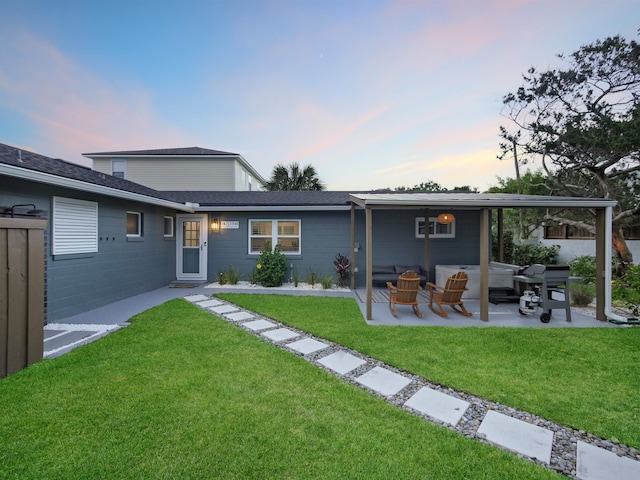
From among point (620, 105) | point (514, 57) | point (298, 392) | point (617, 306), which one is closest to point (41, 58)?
point (298, 392)

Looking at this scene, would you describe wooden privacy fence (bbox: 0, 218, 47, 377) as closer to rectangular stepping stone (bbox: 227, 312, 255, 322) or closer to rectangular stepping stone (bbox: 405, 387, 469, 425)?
rectangular stepping stone (bbox: 227, 312, 255, 322)

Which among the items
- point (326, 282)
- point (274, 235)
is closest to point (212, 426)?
point (326, 282)

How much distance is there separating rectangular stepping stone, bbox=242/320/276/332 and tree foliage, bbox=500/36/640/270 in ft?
41.7

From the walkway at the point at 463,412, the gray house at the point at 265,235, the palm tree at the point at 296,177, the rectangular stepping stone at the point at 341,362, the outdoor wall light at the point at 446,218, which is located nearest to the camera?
the walkway at the point at 463,412

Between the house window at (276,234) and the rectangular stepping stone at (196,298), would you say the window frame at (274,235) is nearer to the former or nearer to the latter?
the house window at (276,234)

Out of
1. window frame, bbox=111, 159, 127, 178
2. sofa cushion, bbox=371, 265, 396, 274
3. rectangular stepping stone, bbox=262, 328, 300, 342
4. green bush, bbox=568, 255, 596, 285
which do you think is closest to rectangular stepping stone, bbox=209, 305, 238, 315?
rectangular stepping stone, bbox=262, 328, 300, 342

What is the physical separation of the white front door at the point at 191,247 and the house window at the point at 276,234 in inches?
62.6

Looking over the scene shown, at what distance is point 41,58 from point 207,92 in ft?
16.4

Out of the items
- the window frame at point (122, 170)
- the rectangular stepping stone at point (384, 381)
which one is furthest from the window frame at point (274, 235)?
the window frame at point (122, 170)

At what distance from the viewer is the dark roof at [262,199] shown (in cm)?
914

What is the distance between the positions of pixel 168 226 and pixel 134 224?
1.61 meters

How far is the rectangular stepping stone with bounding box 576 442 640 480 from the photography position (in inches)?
73.9

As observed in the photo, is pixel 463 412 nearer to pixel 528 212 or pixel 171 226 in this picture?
pixel 171 226

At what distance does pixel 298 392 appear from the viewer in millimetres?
2871
